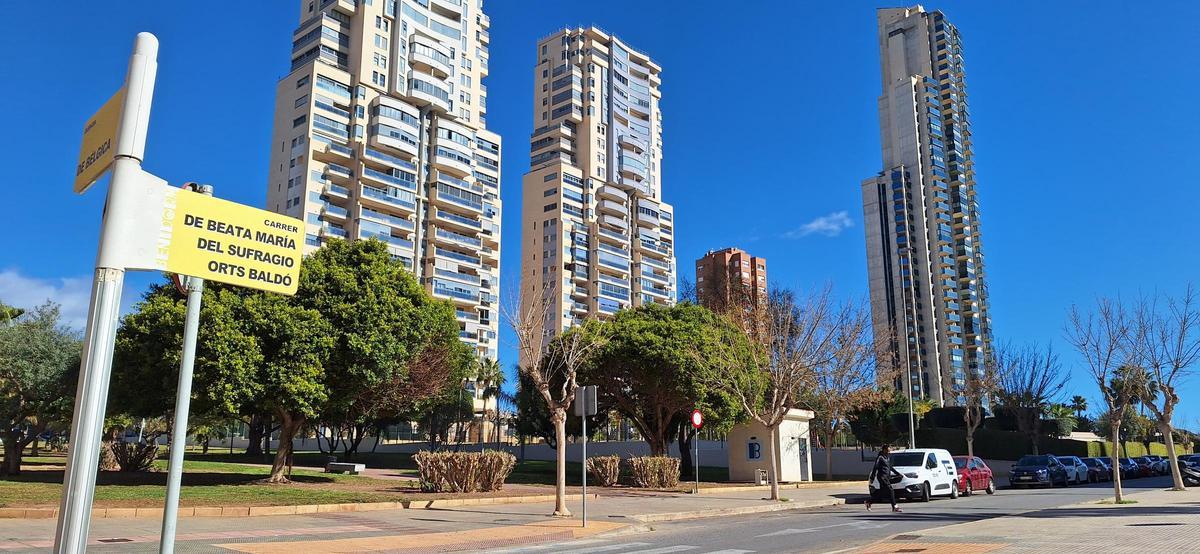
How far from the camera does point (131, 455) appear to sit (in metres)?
28.7

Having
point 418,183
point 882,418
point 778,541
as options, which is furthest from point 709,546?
point 418,183

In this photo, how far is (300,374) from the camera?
866 inches

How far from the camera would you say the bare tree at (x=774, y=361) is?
25.0 m

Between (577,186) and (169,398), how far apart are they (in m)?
86.0

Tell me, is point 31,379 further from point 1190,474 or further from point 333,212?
point 333,212

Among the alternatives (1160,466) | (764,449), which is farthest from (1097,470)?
(764,449)

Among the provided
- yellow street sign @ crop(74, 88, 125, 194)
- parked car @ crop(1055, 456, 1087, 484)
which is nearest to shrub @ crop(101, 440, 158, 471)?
yellow street sign @ crop(74, 88, 125, 194)

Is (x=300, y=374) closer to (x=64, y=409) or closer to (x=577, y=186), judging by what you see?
(x=64, y=409)

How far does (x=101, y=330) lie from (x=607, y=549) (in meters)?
9.41

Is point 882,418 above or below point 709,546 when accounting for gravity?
above

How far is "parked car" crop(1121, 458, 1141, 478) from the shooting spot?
44594mm

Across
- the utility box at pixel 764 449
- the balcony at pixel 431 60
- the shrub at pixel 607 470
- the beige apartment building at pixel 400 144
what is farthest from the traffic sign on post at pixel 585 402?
the balcony at pixel 431 60

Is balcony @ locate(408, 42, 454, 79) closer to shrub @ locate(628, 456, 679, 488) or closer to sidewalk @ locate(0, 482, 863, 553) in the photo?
shrub @ locate(628, 456, 679, 488)

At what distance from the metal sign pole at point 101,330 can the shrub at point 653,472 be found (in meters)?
24.9
